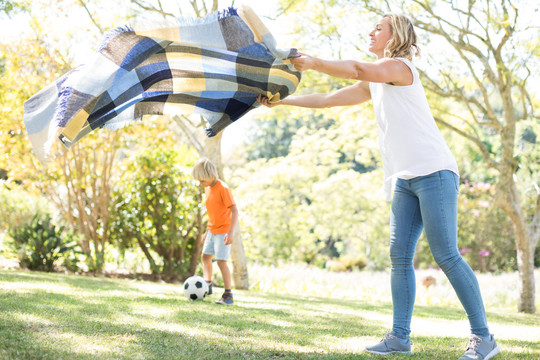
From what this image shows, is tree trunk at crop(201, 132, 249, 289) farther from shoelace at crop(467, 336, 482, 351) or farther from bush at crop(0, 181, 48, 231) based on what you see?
bush at crop(0, 181, 48, 231)

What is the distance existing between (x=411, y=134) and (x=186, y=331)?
1.87m

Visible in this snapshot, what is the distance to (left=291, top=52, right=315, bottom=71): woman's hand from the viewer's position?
9.10ft

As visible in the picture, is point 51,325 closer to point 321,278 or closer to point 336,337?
point 336,337

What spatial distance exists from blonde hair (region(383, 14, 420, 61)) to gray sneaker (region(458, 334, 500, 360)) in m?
1.69

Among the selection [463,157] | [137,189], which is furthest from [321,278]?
[463,157]

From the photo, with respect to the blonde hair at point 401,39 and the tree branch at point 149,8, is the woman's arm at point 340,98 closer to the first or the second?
the blonde hair at point 401,39

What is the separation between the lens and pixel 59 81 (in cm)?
317

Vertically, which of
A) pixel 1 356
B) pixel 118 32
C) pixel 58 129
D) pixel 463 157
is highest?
pixel 463 157

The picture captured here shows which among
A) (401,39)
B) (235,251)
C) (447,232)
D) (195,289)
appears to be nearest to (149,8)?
(235,251)

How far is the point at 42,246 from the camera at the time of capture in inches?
352

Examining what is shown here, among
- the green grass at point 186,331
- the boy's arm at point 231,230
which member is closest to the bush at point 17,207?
the green grass at point 186,331

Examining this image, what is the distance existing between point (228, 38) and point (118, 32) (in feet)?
2.13

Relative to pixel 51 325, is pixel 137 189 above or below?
above

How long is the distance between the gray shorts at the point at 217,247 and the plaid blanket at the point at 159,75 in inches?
95.1
